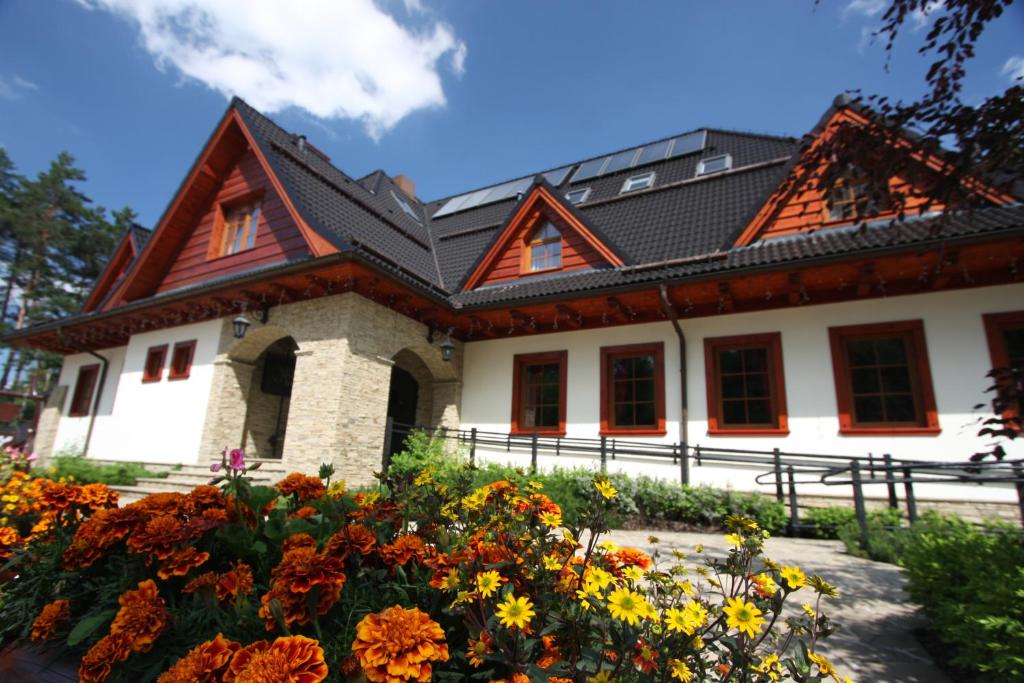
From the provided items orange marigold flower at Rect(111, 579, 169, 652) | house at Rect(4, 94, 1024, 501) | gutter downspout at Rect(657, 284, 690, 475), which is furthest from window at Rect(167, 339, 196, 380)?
orange marigold flower at Rect(111, 579, 169, 652)

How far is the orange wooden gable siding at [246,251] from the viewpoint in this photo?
34.4 ft

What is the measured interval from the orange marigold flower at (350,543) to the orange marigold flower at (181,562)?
18.0 inches

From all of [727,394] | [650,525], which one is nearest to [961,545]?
[650,525]

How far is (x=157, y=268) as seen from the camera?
12625 millimetres

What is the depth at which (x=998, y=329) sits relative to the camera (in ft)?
23.5

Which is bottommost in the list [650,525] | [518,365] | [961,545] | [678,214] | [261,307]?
[650,525]

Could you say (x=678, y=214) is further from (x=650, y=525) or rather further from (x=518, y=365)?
(x=650, y=525)

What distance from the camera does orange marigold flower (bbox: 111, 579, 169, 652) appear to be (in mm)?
1414

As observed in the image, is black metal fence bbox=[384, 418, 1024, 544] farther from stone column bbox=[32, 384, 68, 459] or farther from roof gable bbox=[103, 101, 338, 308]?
stone column bbox=[32, 384, 68, 459]

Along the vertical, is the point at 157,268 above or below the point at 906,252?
above

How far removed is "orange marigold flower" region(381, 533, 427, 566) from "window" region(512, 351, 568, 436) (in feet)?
27.2

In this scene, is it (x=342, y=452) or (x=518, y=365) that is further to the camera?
(x=518, y=365)

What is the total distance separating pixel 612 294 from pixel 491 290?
3311mm

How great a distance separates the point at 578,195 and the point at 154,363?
41.2 feet
